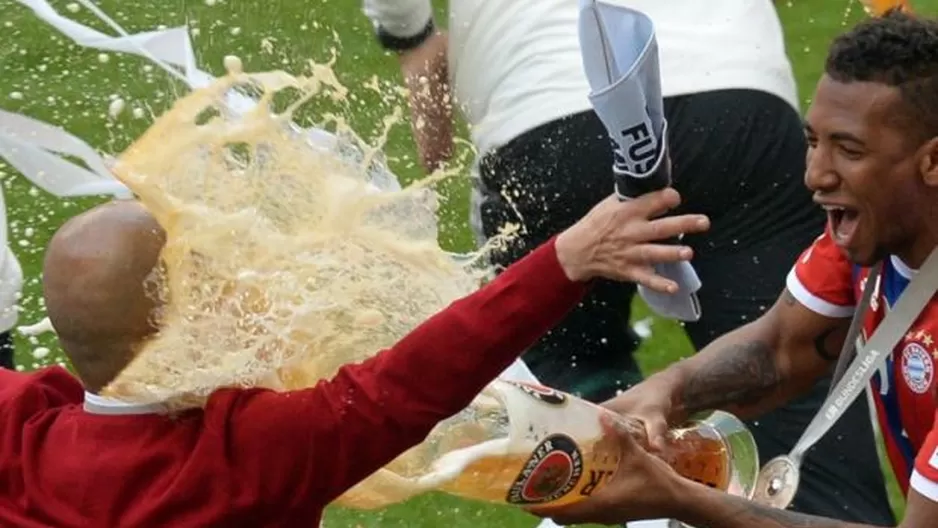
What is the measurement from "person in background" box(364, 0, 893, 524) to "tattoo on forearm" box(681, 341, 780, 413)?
1.08 feet

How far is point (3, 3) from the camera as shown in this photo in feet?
23.9

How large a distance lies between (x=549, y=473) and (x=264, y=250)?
0.61 meters

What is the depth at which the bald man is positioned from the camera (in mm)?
2457

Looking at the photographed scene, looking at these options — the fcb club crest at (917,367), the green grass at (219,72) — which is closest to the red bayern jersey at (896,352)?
the fcb club crest at (917,367)

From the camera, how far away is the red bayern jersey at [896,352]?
2891 mm

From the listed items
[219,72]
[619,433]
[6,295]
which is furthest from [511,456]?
[219,72]

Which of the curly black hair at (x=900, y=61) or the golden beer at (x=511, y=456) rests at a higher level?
the curly black hair at (x=900, y=61)

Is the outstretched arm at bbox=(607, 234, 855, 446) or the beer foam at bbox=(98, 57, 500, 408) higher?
the beer foam at bbox=(98, 57, 500, 408)

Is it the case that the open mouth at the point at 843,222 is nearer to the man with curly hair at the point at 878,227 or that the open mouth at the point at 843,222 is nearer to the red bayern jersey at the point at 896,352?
the man with curly hair at the point at 878,227

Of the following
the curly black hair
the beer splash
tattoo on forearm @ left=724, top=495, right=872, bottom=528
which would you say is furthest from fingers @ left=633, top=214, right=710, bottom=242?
tattoo on forearm @ left=724, top=495, right=872, bottom=528

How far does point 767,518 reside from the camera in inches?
116

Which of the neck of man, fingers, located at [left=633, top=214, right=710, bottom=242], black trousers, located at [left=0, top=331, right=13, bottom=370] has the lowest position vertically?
black trousers, located at [left=0, top=331, right=13, bottom=370]

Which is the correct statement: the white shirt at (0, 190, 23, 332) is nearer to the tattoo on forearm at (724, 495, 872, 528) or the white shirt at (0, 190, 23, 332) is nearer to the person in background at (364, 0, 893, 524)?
the person in background at (364, 0, 893, 524)

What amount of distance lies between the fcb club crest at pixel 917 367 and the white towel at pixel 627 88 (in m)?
0.64
